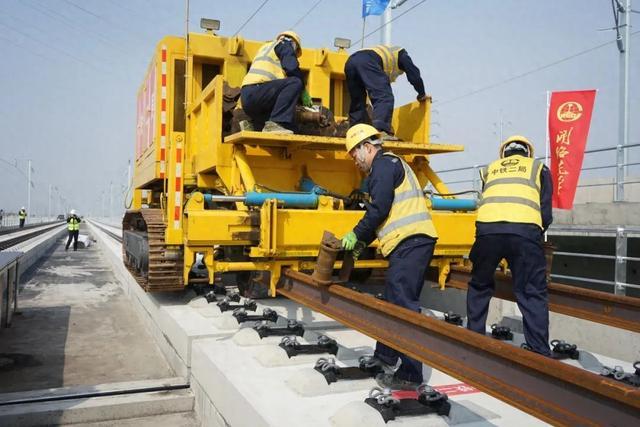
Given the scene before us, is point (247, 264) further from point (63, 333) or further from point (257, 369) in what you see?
point (63, 333)

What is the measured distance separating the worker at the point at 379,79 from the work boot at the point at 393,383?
2670mm

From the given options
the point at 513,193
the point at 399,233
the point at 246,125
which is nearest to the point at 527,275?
the point at 513,193

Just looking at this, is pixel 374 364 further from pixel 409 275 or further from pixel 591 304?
pixel 591 304

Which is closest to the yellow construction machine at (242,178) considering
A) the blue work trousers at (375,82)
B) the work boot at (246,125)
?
the work boot at (246,125)

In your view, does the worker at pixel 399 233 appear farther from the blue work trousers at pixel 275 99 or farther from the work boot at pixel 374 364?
the blue work trousers at pixel 275 99

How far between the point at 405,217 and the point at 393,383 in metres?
1.06

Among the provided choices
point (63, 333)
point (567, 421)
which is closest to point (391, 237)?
point (567, 421)

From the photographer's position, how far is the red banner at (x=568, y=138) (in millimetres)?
8438

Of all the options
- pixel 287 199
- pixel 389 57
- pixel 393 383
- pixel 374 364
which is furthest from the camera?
pixel 389 57

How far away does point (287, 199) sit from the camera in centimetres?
477

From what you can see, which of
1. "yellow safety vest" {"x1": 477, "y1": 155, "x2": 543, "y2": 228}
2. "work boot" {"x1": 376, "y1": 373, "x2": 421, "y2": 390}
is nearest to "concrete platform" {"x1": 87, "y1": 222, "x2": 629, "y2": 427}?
"work boot" {"x1": 376, "y1": 373, "x2": 421, "y2": 390}

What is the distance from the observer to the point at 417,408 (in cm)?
303

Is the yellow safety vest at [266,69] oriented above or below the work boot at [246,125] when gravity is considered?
above

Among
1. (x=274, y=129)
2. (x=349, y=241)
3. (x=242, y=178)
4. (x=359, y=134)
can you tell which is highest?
(x=274, y=129)
